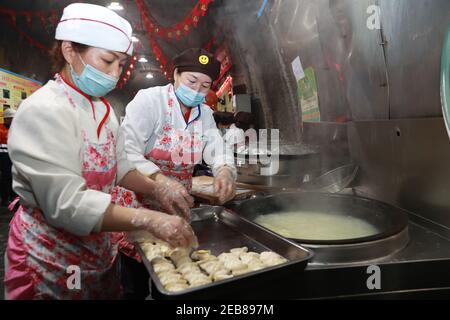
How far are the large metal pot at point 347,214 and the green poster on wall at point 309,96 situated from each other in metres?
1.70

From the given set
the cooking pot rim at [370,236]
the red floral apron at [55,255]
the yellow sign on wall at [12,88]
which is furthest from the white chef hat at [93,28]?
the yellow sign on wall at [12,88]

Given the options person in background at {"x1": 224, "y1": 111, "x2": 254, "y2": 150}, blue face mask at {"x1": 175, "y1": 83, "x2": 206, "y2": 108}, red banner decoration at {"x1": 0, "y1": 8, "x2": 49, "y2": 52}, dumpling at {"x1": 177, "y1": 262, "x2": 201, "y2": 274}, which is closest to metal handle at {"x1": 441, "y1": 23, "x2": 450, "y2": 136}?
dumpling at {"x1": 177, "y1": 262, "x2": 201, "y2": 274}

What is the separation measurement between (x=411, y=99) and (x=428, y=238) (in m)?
0.85

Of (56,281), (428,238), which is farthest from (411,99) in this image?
(56,281)

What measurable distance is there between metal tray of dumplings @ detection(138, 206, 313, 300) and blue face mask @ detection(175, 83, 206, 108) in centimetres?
81

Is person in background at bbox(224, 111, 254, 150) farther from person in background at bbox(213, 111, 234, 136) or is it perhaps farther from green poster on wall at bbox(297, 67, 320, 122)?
green poster on wall at bbox(297, 67, 320, 122)

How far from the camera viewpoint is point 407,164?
1960mm

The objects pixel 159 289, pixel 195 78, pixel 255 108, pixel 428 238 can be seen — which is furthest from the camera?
pixel 255 108

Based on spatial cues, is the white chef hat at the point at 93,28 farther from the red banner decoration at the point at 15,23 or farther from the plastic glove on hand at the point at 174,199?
the red banner decoration at the point at 15,23

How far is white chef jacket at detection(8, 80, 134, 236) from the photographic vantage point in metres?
1.07

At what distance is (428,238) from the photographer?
154cm

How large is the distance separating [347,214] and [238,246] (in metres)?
0.99

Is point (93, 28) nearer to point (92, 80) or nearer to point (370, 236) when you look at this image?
point (92, 80)
